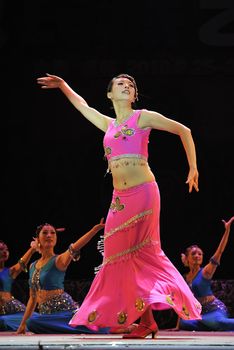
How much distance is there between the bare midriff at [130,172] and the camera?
398cm

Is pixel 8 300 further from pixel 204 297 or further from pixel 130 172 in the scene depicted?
pixel 130 172

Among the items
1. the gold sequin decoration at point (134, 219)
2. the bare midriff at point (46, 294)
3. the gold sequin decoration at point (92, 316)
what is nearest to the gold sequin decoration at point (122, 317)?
the gold sequin decoration at point (92, 316)

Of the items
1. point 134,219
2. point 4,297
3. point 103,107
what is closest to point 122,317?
point 134,219

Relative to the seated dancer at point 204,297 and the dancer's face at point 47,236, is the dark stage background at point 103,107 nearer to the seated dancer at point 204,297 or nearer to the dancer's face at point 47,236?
the seated dancer at point 204,297

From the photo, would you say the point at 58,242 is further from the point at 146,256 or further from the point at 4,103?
the point at 146,256

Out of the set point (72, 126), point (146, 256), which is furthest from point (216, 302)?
point (146, 256)

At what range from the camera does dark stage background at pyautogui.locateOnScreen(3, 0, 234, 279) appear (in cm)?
665

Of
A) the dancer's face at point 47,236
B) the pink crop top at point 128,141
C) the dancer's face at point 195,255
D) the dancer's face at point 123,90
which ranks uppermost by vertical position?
the dancer's face at point 123,90

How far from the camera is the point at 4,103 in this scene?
6.97 metres

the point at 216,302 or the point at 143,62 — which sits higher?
the point at 143,62

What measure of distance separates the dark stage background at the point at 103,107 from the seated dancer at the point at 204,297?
1.27 ft

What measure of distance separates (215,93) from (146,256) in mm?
3125

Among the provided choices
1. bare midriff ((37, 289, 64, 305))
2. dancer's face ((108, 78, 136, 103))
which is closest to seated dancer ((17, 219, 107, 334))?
bare midriff ((37, 289, 64, 305))

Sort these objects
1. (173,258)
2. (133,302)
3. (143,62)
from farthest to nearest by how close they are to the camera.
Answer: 1. (173,258)
2. (143,62)
3. (133,302)
